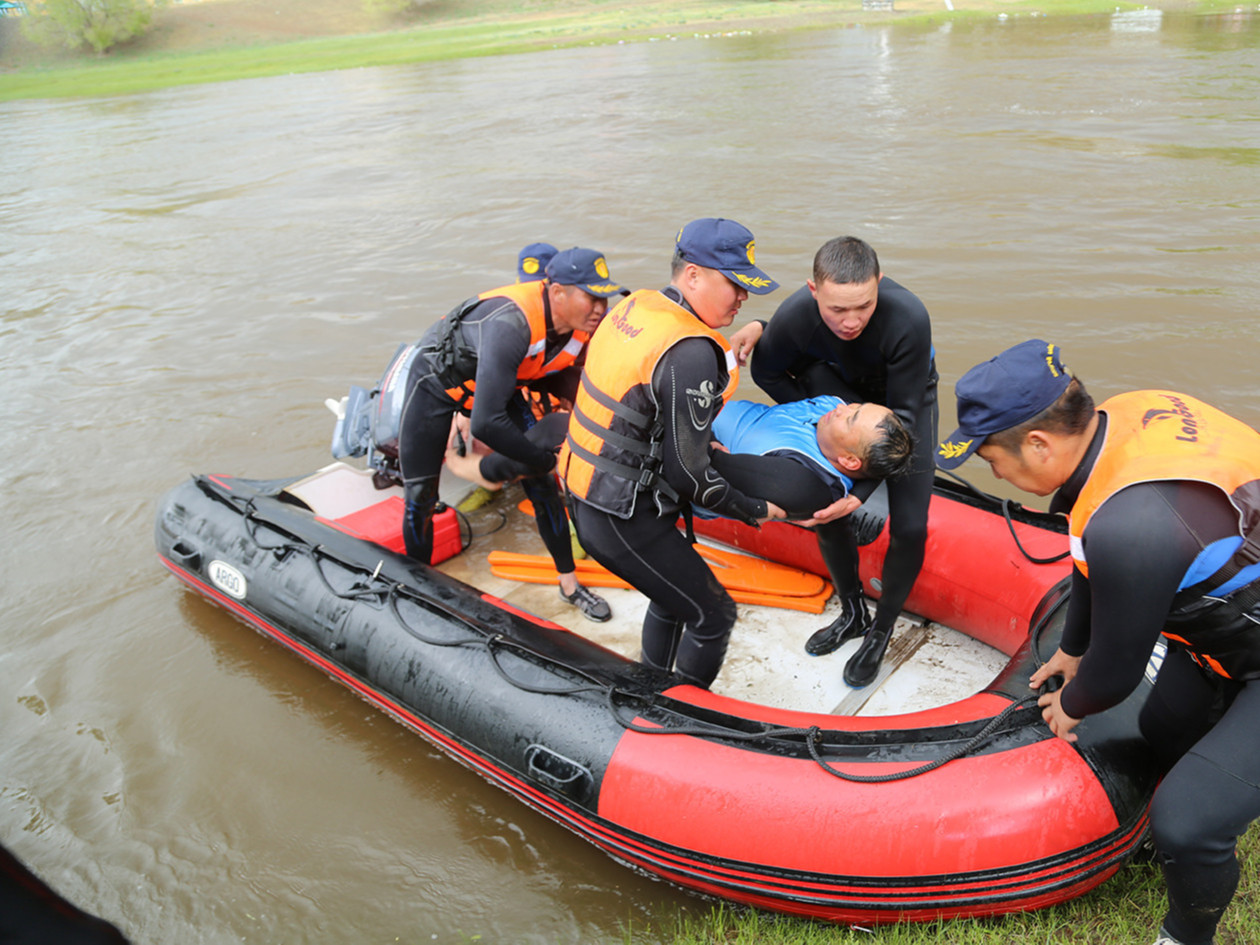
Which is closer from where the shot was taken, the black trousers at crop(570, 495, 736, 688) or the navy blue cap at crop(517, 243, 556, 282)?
the black trousers at crop(570, 495, 736, 688)

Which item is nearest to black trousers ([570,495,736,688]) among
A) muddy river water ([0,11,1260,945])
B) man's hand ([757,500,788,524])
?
man's hand ([757,500,788,524])

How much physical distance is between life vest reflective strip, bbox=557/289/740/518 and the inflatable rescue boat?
69 cm

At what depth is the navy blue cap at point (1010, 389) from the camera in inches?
66.9

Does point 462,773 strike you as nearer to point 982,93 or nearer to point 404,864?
point 404,864

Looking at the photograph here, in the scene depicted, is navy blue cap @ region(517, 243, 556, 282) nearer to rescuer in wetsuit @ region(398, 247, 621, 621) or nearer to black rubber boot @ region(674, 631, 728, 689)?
rescuer in wetsuit @ region(398, 247, 621, 621)

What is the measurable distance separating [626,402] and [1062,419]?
3.60 feet

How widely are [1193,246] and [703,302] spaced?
6802mm

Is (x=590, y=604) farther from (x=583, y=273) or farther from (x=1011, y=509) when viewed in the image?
(x=1011, y=509)

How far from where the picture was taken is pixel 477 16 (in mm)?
39594

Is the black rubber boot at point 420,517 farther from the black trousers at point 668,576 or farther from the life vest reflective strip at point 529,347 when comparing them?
the black trousers at point 668,576

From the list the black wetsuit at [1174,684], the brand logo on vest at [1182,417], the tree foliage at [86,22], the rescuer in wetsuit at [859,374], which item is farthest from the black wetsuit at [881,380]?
the tree foliage at [86,22]

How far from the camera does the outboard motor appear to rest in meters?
3.86

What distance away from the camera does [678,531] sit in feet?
8.70

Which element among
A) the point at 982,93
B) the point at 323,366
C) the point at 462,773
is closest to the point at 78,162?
the point at 323,366
